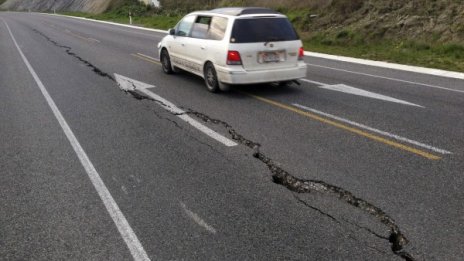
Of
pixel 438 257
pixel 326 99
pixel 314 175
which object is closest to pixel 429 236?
pixel 438 257

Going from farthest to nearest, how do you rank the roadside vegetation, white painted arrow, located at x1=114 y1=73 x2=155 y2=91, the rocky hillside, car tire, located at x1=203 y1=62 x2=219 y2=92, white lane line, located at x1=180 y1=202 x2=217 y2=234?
the rocky hillside < the roadside vegetation < white painted arrow, located at x1=114 y1=73 x2=155 y2=91 < car tire, located at x1=203 y1=62 x2=219 y2=92 < white lane line, located at x1=180 y1=202 x2=217 y2=234

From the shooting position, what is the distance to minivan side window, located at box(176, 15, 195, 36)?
34.7ft

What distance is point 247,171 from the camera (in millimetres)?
5309

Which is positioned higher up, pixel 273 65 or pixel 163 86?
pixel 273 65

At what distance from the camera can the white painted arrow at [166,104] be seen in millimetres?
6609

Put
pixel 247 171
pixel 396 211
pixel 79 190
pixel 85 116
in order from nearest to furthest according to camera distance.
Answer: pixel 396 211 < pixel 79 190 < pixel 247 171 < pixel 85 116

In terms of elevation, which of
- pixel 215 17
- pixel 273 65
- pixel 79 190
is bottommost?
pixel 79 190

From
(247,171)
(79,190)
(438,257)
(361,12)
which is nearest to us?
(438,257)

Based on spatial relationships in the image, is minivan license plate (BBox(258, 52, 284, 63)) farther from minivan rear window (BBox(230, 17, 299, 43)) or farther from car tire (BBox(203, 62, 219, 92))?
car tire (BBox(203, 62, 219, 92))

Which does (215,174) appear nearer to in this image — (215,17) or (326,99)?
(326,99)

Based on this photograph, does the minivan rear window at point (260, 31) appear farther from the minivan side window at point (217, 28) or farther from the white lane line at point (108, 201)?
the white lane line at point (108, 201)

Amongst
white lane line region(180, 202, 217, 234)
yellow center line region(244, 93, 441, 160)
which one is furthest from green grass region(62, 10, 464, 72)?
white lane line region(180, 202, 217, 234)

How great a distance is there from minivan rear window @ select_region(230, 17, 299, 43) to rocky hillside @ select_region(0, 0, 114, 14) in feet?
166

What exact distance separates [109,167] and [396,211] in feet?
11.7
